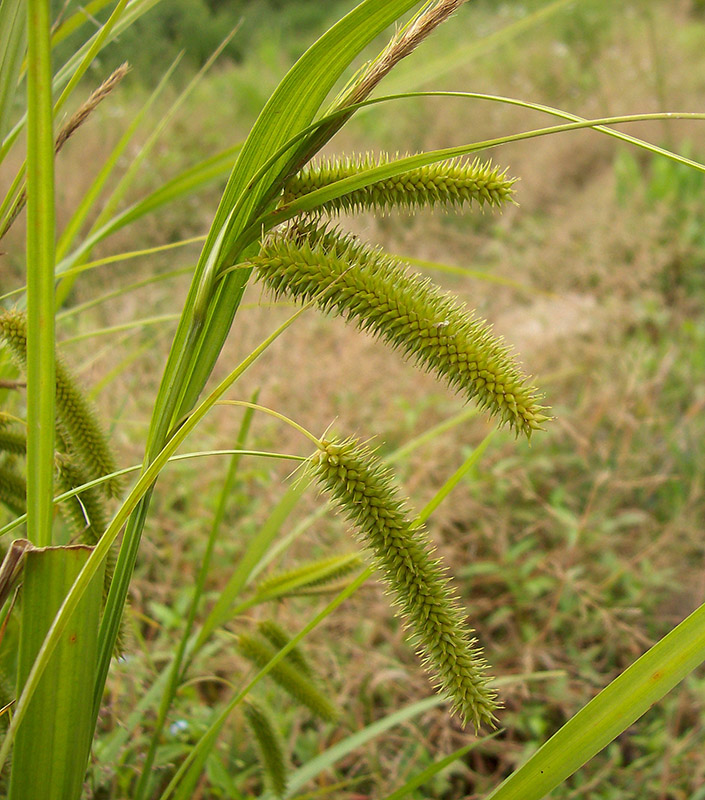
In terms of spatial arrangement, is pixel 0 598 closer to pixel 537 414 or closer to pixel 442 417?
pixel 537 414

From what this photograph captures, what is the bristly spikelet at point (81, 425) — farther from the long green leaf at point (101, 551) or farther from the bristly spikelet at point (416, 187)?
the bristly spikelet at point (416, 187)

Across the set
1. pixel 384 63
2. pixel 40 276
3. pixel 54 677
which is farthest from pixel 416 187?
pixel 54 677

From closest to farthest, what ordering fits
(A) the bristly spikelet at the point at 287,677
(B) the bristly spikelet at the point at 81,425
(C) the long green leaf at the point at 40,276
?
(C) the long green leaf at the point at 40,276, (B) the bristly spikelet at the point at 81,425, (A) the bristly spikelet at the point at 287,677

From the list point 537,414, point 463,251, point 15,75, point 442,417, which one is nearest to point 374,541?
point 537,414

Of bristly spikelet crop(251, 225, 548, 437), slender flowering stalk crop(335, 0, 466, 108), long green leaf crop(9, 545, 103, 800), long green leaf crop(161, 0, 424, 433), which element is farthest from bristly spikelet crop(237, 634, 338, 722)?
slender flowering stalk crop(335, 0, 466, 108)

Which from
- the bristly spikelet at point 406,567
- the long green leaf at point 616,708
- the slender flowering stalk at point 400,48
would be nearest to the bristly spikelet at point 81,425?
the bristly spikelet at point 406,567

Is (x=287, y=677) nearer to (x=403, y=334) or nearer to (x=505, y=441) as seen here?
(x=403, y=334)
